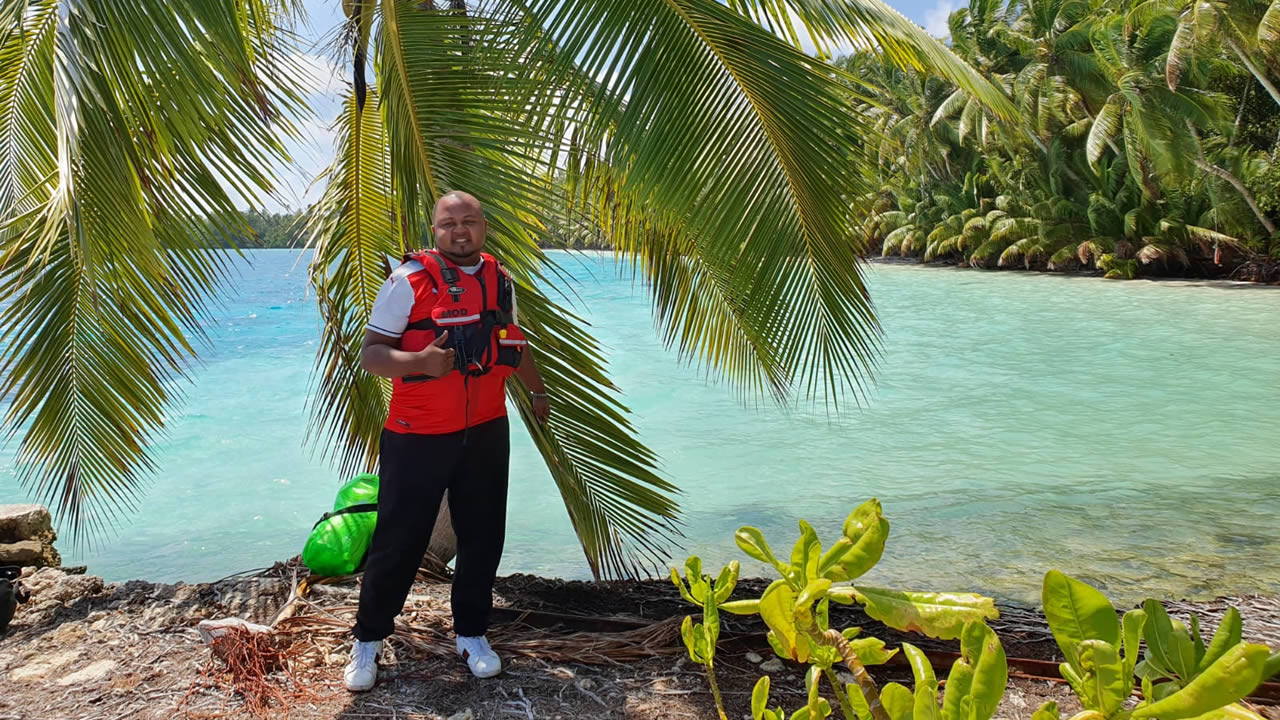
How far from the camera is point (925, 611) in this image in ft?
3.46

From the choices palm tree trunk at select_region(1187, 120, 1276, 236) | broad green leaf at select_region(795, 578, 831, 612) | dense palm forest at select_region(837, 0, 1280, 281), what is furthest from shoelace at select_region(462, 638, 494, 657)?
palm tree trunk at select_region(1187, 120, 1276, 236)

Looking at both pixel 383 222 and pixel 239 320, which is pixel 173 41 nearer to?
pixel 383 222

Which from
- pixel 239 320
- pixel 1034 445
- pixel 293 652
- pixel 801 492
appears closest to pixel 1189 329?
pixel 1034 445

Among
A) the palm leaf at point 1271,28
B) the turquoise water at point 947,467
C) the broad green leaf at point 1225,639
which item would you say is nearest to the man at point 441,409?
the turquoise water at point 947,467

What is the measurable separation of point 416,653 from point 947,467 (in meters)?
7.05

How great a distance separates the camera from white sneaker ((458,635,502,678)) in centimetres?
329

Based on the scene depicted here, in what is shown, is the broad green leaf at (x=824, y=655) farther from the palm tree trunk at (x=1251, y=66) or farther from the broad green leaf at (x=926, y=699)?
the palm tree trunk at (x=1251, y=66)

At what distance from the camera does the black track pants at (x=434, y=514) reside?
3109 millimetres

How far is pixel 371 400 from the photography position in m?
4.74

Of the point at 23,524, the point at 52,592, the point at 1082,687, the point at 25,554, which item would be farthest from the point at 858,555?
the point at 23,524

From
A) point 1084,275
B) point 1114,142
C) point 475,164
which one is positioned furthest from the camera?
point 1084,275

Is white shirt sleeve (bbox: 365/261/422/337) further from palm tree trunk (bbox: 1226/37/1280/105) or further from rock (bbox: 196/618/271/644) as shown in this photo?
palm tree trunk (bbox: 1226/37/1280/105)

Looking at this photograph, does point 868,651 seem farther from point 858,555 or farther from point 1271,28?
point 1271,28

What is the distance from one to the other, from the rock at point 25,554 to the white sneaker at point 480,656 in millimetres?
3267
